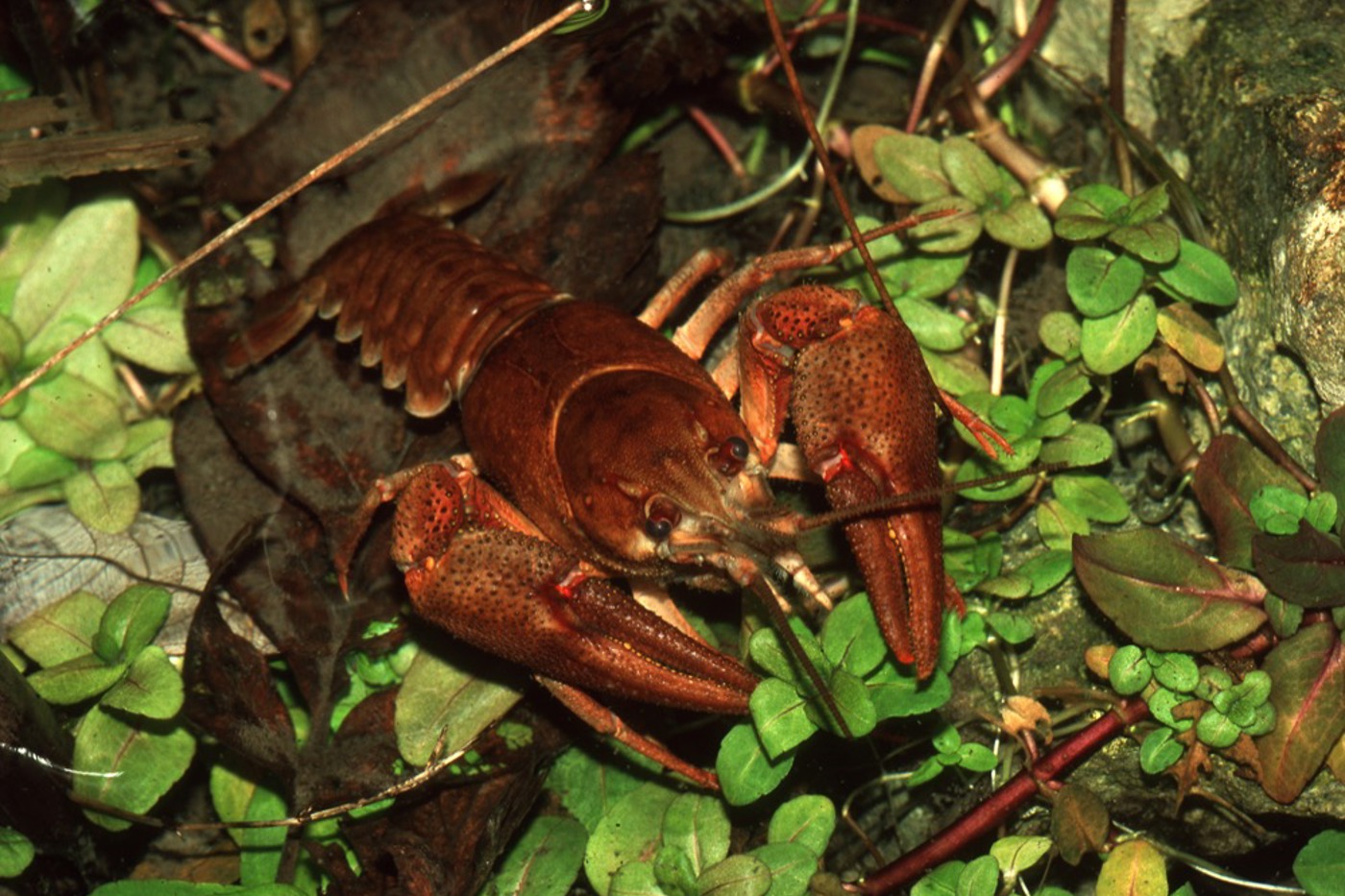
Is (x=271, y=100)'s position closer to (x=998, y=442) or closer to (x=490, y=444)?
(x=490, y=444)

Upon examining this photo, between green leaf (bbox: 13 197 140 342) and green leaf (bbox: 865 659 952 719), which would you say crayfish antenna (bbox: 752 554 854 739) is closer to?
green leaf (bbox: 865 659 952 719)

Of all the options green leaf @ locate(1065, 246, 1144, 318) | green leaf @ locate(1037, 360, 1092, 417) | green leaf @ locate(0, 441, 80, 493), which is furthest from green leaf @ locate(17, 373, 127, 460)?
green leaf @ locate(1065, 246, 1144, 318)

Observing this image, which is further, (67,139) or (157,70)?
(157,70)

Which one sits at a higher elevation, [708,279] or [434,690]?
[708,279]

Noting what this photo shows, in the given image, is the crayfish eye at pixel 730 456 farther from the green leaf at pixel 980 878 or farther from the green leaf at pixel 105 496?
the green leaf at pixel 105 496

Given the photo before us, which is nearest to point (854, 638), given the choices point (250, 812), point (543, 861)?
point (543, 861)

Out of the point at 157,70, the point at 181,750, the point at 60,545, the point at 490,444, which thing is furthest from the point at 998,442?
the point at 157,70

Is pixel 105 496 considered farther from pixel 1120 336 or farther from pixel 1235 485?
pixel 1235 485
